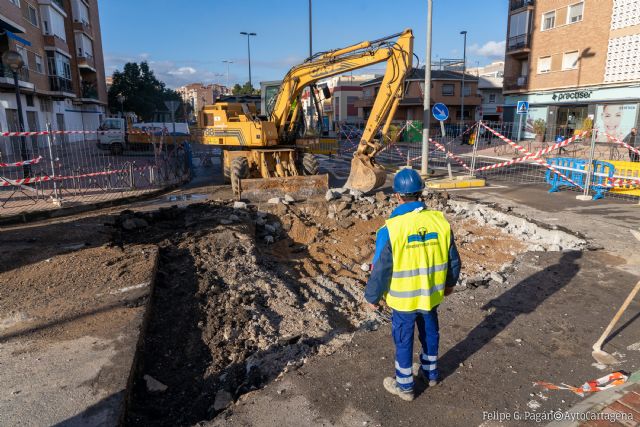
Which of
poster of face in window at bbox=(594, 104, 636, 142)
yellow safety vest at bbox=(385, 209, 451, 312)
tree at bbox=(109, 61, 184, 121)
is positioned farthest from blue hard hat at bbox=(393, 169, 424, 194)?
tree at bbox=(109, 61, 184, 121)

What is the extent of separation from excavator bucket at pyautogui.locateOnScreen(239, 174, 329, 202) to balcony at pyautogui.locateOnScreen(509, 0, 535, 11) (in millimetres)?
29460

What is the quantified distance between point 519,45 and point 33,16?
3488cm

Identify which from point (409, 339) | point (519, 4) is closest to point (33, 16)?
point (519, 4)

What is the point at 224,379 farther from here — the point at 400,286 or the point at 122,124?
the point at 122,124

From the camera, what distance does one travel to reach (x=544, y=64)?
31.3 metres

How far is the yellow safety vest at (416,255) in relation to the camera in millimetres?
3227

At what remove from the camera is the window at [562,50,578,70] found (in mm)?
28697

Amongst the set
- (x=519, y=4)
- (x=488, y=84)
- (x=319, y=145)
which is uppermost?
(x=519, y=4)

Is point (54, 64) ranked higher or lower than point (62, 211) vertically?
higher

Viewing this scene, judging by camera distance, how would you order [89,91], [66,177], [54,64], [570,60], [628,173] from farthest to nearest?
[89,91], [54,64], [570,60], [628,173], [66,177]

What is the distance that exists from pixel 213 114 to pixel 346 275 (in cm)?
828

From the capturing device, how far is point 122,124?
81.9 feet

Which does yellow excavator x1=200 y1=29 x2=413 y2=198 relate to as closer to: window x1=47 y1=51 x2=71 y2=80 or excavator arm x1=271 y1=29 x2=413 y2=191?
excavator arm x1=271 y1=29 x2=413 y2=191

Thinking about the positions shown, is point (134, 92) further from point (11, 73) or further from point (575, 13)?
point (575, 13)
